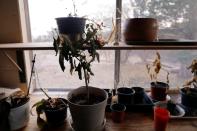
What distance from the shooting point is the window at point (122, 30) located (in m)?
1.42

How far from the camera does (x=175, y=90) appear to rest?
155cm

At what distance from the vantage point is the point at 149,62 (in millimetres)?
1551

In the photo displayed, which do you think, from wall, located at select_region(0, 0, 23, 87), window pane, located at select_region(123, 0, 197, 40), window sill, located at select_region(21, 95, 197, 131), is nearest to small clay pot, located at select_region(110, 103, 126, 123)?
window sill, located at select_region(21, 95, 197, 131)

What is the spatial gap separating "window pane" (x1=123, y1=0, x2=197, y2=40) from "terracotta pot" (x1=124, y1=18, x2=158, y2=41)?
231 mm

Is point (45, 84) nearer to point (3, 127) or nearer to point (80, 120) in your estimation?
point (3, 127)

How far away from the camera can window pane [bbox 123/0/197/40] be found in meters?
1.41

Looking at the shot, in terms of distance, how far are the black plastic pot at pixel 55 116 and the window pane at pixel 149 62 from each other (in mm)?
638

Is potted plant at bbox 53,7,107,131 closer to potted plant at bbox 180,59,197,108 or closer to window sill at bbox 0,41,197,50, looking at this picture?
window sill at bbox 0,41,197,50

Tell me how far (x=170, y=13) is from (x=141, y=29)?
421 millimetres

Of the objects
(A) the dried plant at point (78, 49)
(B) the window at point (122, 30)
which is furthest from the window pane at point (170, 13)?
(A) the dried plant at point (78, 49)

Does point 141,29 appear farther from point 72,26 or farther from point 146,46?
point 72,26

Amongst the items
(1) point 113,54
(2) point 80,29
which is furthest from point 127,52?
(2) point 80,29

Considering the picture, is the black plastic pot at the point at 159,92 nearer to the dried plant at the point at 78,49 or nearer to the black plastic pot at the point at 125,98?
the black plastic pot at the point at 125,98

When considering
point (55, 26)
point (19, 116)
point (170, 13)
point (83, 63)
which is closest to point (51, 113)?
point (19, 116)
